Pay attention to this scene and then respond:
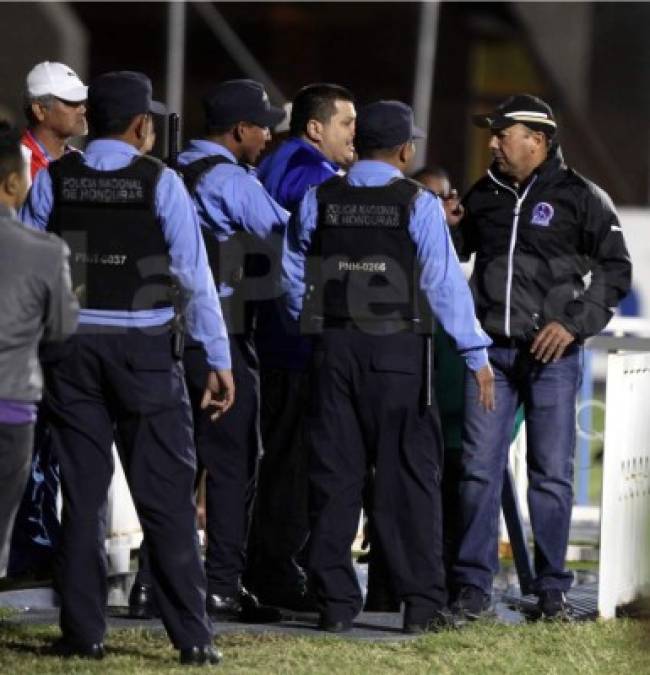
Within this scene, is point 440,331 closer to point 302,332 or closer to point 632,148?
point 302,332

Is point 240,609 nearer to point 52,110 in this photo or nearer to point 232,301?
point 232,301

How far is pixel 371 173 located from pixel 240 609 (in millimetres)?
1707

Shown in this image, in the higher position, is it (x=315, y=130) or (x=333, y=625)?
(x=315, y=130)

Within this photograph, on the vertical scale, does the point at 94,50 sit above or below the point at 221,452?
above

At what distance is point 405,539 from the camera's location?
24.9 ft

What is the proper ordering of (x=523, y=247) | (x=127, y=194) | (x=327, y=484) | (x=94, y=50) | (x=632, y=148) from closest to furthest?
(x=127, y=194) → (x=327, y=484) → (x=523, y=247) → (x=94, y=50) → (x=632, y=148)

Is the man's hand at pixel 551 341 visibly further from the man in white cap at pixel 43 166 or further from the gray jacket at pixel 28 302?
the gray jacket at pixel 28 302

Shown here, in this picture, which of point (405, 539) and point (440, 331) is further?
point (440, 331)

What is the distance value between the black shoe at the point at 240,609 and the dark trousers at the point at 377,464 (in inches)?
13.4

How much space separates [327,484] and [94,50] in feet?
27.9

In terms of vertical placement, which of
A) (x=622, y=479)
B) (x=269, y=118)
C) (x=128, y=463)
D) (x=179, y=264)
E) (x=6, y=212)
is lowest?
(x=622, y=479)

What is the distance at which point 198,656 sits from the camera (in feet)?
22.5

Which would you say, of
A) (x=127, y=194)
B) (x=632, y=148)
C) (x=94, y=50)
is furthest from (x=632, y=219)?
(x=127, y=194)

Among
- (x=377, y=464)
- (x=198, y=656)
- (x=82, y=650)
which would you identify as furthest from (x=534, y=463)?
(x=82, y=650)
